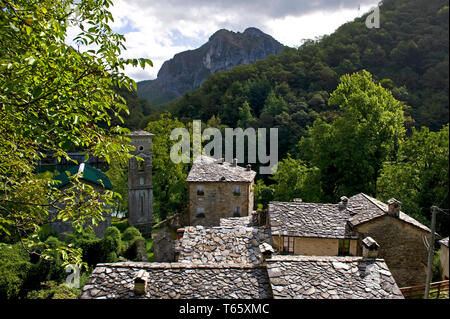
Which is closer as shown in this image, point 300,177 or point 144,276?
point 144,276

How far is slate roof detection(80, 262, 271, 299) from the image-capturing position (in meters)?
7.82

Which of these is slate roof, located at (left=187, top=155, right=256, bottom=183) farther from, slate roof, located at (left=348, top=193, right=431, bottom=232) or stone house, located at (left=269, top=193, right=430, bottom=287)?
stone house, located at (left=269, top=193, right=430, bottom=287)

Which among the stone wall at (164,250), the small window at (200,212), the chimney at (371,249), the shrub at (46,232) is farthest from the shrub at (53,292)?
the chimney at (371,249)

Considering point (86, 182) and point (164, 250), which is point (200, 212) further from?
point (86, 182)

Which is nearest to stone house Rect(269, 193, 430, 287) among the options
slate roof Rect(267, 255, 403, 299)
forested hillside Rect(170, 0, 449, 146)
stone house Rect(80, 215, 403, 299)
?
stone house Rect(80, 215, 403, 299)

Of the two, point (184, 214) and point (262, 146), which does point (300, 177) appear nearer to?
point (184, 214)

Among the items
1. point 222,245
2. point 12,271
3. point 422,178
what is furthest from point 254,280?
point 422,178

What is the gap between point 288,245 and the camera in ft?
44.8

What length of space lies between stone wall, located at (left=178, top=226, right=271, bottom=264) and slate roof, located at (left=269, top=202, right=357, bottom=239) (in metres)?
0.87

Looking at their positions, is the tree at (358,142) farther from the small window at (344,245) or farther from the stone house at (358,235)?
the small window at (344,245)

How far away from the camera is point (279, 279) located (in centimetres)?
834

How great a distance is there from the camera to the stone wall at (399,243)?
554 inches
